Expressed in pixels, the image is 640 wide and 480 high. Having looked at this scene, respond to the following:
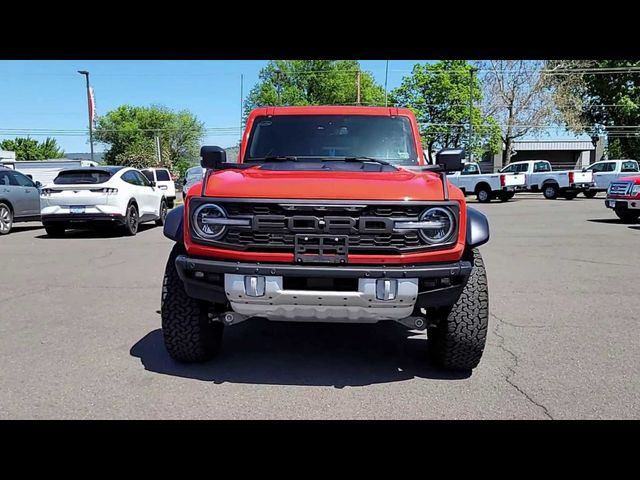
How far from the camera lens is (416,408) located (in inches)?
137

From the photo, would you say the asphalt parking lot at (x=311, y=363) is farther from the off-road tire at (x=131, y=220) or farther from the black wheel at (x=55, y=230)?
the black wheel at (x=55, y=230)

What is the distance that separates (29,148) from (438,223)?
8547 centimetres

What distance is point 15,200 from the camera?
45.1ft

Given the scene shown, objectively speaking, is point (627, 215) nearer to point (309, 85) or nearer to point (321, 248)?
point (321, 248)

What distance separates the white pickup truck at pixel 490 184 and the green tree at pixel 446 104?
21019 millimetres

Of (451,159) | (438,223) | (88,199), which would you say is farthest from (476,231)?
(88,199)

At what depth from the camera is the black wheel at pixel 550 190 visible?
2920 cm

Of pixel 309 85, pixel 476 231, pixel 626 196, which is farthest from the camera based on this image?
pixel 309 85

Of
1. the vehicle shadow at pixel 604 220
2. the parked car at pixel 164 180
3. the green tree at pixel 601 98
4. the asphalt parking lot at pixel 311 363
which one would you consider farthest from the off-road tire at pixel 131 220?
the green tree at pixel 601 98

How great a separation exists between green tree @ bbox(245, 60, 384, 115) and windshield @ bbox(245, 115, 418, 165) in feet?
193
